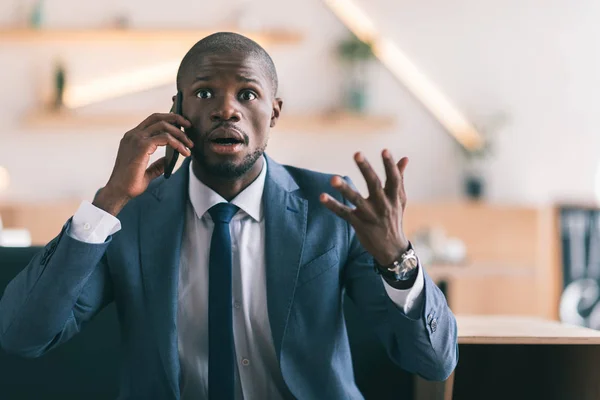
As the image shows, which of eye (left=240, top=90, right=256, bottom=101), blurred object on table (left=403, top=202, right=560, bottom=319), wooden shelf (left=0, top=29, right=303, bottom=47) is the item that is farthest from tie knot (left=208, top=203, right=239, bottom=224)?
wooden shelf (left=0, top=29, right=303, bottom=47)

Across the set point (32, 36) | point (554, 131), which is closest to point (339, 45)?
point (554, 131)

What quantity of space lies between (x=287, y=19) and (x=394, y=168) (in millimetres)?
3925

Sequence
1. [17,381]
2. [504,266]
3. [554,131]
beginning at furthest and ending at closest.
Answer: [554,131] → [504,266] → [17,381]

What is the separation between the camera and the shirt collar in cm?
149

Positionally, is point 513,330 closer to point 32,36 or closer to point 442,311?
point 442,311

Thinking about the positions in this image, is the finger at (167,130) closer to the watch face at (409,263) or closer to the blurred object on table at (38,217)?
the watch face at (409,263)

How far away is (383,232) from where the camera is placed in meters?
1.20

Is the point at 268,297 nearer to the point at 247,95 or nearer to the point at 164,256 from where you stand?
the point at 164,256

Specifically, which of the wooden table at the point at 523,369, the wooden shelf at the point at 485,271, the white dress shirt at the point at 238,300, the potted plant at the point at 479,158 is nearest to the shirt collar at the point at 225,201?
the white dress shirt at the point at 238,300

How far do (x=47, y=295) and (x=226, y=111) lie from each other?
461 millimetres

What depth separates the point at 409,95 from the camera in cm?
501

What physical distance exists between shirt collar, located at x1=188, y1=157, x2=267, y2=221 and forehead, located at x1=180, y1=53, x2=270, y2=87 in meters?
0.21

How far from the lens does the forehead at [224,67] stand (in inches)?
55.6

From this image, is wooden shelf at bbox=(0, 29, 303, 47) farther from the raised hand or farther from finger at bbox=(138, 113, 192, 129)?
the raised hand
